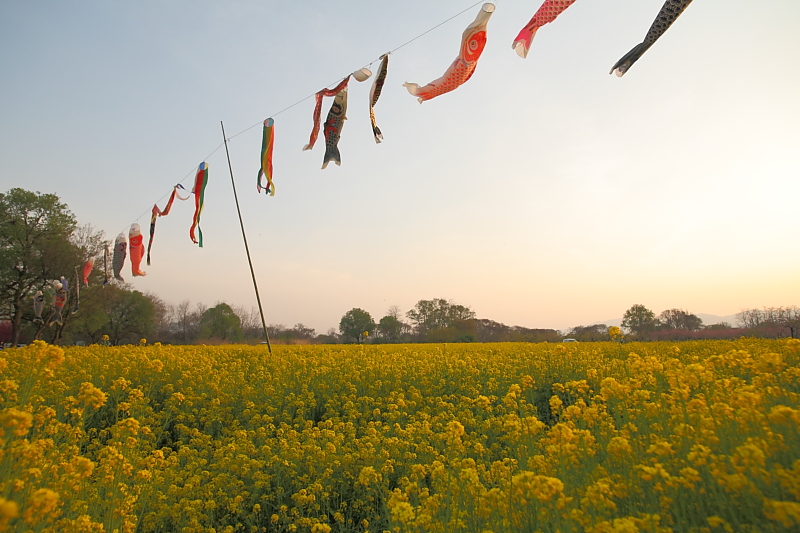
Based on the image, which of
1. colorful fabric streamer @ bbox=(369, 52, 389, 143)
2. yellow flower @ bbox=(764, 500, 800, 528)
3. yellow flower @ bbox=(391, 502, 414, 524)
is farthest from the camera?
colorful fabric streamer @ bbox=(369, 52, 389, 143)

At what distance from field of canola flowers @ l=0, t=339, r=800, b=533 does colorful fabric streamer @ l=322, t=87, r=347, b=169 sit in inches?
145

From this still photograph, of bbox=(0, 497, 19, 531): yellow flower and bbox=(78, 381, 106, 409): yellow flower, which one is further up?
bbox=(78, 381, 106, 409): yellow flower

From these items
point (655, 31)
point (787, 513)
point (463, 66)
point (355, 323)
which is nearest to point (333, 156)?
point (463, 66)

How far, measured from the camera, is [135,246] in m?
11.6

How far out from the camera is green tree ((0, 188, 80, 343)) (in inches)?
1009

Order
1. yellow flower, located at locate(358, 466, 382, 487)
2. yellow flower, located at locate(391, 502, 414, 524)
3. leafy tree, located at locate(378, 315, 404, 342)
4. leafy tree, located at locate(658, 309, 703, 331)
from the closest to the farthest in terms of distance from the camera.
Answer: yellow flower, located at locate(391, 502, 414, 524), yellow flower, located at locate(358, 466, 382, 487), leafy tree, located at locate(658, 309, 703, 331), leafy tree, located at locate(378, 315, 404, 342)

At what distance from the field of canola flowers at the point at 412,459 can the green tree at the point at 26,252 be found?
80.7 feet

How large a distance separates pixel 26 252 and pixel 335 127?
96.0 ft

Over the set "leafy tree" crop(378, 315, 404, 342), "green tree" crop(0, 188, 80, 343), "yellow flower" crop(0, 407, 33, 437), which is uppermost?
"green tree" crop(0, 188, 80, 343)

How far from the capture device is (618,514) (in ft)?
7.40

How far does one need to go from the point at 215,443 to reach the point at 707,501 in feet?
15.4

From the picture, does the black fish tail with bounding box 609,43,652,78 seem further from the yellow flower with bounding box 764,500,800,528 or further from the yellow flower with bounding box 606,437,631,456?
the yellow flower with bounding box 764,500,800,528

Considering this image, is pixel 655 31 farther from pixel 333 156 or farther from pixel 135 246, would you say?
pixel 135 246

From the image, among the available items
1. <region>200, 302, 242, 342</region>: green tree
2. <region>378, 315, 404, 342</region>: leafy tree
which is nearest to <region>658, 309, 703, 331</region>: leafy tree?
<region>378, 315, 404, 342</region>: leafy tree
